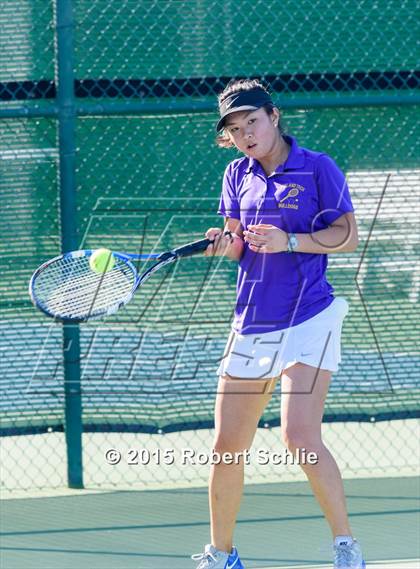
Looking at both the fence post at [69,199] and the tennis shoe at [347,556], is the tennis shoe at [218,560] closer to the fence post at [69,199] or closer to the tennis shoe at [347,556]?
the tennis shoe at [347,556]

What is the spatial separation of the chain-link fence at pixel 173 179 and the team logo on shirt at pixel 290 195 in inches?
59.8

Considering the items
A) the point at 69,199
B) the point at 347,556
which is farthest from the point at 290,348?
the point at 69,199

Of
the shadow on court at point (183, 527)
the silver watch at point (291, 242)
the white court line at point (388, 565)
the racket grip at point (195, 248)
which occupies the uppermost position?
the racket grip at point (195, 248)

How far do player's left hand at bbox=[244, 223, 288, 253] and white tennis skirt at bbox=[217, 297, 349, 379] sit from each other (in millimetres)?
264

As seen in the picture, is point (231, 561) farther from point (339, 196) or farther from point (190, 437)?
point (190, 437)

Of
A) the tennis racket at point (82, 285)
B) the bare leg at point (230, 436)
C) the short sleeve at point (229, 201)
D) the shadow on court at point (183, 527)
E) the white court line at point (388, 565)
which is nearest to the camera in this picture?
the bare leg at point (230, 436)

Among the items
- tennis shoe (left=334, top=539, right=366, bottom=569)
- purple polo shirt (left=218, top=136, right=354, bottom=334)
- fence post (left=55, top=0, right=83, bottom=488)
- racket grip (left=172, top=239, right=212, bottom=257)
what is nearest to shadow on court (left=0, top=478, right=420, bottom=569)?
fence post (left=55, top=0, right=83, bottom=488)

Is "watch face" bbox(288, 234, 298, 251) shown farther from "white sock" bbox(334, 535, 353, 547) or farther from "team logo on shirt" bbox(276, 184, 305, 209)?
"white sock" bbox(334, 535, 353, 547)

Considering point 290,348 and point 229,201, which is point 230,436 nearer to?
point 290,348

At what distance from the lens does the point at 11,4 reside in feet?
15.6

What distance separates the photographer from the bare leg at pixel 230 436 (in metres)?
3.35

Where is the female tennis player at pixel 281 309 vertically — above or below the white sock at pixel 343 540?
above

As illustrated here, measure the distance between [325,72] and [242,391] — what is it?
206 centimetres

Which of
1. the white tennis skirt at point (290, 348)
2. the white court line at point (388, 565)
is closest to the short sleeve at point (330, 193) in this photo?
the white tennis skirt at point (290, 348)
